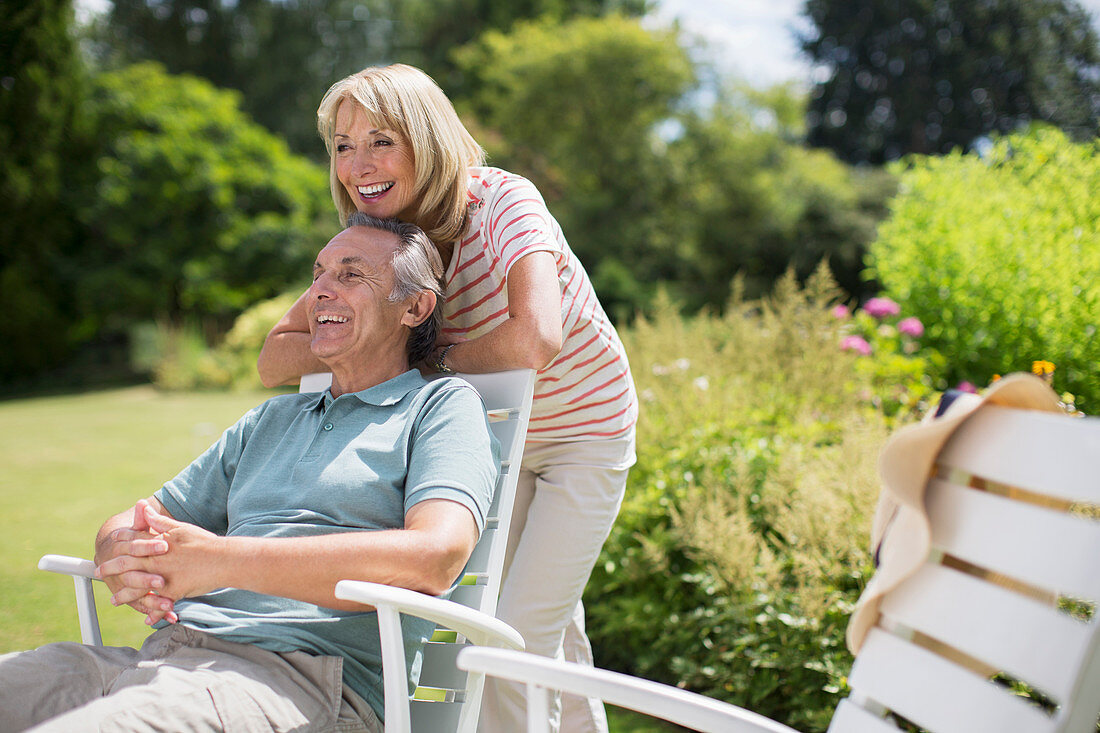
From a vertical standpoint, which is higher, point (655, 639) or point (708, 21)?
point (708, 21)

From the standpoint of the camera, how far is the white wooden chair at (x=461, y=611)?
4.69ft

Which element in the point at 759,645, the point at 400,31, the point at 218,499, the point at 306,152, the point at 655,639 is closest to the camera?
the point at 218,499

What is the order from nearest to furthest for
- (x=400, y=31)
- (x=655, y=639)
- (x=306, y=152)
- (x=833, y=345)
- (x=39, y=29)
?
(x=655, y=639) → (x=833, y=345) → (x=39, y=29) → (x=306, y=152) → (x=400, y=31)

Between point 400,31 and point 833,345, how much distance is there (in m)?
27.8

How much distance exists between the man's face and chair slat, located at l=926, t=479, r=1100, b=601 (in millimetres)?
1288

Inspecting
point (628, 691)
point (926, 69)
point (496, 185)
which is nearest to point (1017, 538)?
point (628, 691)

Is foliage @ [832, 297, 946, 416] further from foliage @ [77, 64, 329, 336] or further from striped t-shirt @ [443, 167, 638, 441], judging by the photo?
foliage @ [77, 64, 329, 336]

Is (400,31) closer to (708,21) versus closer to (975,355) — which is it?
(708,21)

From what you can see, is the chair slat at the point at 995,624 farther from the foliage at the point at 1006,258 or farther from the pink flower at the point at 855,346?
the pink flower at the point at 855,346

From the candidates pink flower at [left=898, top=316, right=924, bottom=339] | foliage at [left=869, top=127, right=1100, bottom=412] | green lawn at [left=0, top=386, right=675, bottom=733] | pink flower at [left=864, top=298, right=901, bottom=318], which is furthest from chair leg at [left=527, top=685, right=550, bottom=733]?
pink flower at [left=864, top=298, right=901, bottom=318]

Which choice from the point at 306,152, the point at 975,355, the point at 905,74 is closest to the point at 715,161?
the point at 905,74

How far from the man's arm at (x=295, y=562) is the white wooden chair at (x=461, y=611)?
0.08 m

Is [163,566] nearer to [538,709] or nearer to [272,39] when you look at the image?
[538,709]

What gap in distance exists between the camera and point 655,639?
327 cm
